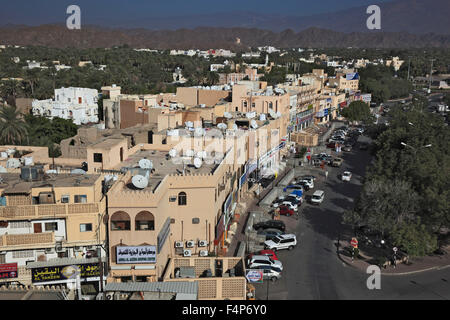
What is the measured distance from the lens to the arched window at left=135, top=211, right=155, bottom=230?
63.3 feet

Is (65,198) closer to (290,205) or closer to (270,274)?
(270,274)

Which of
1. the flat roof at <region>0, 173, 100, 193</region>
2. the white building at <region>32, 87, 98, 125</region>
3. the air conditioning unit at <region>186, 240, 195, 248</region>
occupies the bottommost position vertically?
the air conditioning unit at <region>186, 240, 195, 248</region>

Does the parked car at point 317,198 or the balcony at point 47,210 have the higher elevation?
the balcony at point 47,210

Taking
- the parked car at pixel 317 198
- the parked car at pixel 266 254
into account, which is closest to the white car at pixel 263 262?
the parked car at pixel 266 254

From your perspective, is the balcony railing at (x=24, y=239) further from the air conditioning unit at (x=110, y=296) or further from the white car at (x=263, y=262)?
the white car at (x=263, y=262)

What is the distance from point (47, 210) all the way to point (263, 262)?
10.6 metres

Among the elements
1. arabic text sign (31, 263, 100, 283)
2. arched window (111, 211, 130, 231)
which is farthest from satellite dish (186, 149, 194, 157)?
arabic text sign (31, 263, 100, 283)

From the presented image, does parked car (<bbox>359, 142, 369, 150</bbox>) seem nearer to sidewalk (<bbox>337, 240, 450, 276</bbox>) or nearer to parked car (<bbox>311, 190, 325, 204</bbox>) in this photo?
parked car (<bbox>311, 190, 325, 204</bbox>)

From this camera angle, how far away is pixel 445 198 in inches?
1004

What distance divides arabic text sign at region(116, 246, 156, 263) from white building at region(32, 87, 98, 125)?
42071mm

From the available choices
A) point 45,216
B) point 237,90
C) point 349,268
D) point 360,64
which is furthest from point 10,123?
point 360,64

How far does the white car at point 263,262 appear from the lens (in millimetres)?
22631

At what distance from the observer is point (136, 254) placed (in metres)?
19.3
